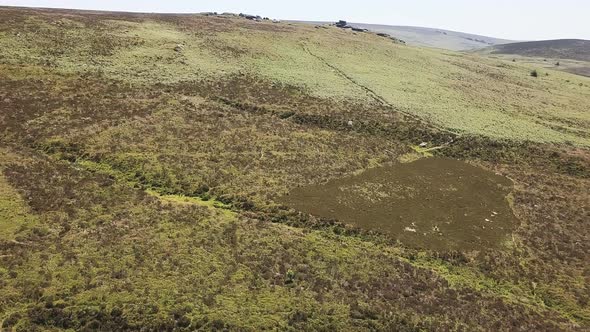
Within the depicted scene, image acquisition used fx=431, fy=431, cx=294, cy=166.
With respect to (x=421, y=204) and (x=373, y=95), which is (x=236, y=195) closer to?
(x=421, y=204)

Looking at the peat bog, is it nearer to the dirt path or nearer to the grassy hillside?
the grassy hillside

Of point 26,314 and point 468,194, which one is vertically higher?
point 468,194

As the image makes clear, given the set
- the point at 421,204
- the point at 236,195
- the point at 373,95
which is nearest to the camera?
the point at 236,195

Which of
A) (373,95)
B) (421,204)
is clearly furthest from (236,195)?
(373,95)

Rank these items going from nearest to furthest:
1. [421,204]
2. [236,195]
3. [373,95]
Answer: [236,195], [421,204], [373,95]

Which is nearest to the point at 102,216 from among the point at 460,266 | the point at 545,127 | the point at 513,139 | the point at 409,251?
the point at 409,251

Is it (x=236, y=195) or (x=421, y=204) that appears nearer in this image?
(x=236, y=195)

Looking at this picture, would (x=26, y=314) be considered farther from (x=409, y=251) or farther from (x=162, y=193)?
(x=409, y=251)

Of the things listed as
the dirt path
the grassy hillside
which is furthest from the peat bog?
the dirt path
